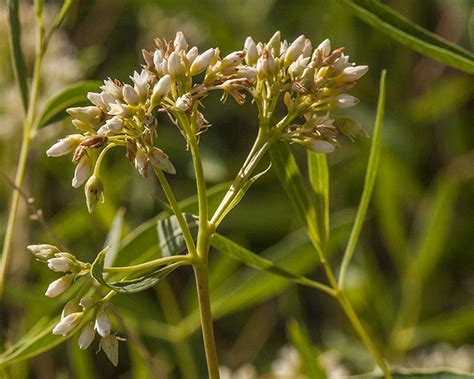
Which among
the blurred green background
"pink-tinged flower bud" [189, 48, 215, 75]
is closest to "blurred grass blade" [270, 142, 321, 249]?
"pink-tinged flower bud" [189, 48, 215, 75]

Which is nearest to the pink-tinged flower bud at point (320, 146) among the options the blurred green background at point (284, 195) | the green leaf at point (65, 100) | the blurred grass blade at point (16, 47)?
the green leaf at point (65, 100)

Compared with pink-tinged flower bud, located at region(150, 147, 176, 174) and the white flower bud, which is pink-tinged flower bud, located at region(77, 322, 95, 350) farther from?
pink-tinged flower bud, located at region(150, 147, 176, 174)

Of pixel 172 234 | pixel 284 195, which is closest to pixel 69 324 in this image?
pixel 172 234

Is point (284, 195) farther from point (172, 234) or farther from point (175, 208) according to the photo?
point (175, 208)

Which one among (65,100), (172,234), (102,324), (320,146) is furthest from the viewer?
(65,100)

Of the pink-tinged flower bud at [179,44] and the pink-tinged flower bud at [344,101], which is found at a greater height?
the pink-tinged flower bud at [179,44]

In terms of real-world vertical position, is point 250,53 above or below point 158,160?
above

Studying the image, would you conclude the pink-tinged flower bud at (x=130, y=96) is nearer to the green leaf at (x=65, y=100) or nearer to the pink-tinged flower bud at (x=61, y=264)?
the pink-tinged flower bud at (x=61, y=264)
